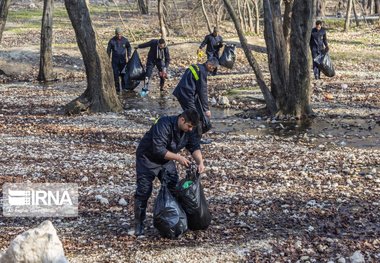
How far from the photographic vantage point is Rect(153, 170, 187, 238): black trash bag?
7344mm

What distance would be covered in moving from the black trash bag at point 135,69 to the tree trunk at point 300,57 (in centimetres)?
525

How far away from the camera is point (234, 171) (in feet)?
34.7

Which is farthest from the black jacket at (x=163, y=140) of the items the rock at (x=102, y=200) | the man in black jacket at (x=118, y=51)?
the man in black jacket at (x=118, y=51)

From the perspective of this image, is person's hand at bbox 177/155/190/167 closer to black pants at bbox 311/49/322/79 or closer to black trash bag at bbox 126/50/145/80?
black trash bag at bbox 126/50/145/80

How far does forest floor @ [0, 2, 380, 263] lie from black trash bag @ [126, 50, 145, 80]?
2.28ft

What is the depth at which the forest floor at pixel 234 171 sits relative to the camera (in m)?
7.27

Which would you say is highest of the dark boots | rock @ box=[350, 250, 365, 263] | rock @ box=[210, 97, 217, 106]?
the dark boots

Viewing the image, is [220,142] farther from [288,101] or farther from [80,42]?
[80,42]

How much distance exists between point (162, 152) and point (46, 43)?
1648 cm

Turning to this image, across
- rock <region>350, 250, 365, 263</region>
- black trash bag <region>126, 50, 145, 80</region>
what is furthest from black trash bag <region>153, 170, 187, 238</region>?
black trash bag <region>126, 50, 145, 80</region>

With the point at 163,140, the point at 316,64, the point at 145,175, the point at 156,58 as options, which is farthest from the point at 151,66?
the point at 163,140

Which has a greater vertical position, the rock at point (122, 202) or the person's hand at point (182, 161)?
the person's hand at point (182, 161)

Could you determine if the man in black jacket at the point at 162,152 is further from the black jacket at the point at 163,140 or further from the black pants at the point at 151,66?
the black pants at the point at 151,66

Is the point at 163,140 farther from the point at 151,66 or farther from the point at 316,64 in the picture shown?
the point at 316,64
